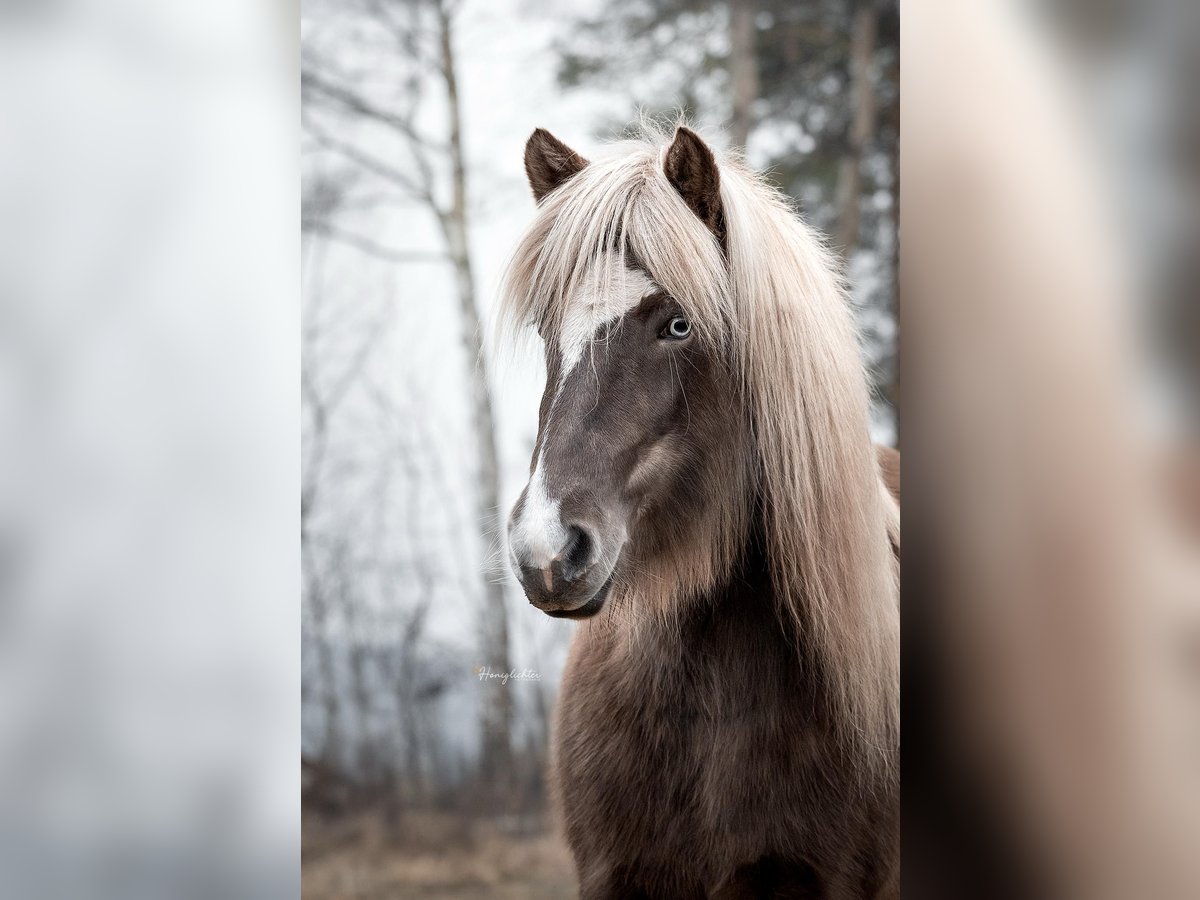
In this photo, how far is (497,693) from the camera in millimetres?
2100

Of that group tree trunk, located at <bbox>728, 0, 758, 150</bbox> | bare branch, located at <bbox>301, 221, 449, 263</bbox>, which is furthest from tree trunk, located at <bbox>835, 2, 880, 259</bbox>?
bare branch, located at <bbox>301, 221, 449, 263</bbox>

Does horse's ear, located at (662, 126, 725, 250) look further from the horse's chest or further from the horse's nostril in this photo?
the horse's chest

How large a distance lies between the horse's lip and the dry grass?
27.0 inches

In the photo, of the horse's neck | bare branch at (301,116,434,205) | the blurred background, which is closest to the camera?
the horse's neck

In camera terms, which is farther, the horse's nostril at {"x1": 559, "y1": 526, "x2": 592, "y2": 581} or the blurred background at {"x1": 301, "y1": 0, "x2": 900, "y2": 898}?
the blurred background at {"x1": 301, "y1": 0, "x2": 900, "y2": 898}

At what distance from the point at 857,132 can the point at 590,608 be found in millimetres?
1073

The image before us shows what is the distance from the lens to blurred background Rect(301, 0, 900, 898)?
204cm

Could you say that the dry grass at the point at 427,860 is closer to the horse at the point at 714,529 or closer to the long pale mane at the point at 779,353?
the horse at the point at 714,529

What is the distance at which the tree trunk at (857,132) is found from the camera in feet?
6.35

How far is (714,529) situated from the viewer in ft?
5.41

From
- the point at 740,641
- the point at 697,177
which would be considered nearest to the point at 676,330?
the point at 697,177

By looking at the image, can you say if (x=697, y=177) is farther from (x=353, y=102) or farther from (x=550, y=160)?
(x=353, y=102)
